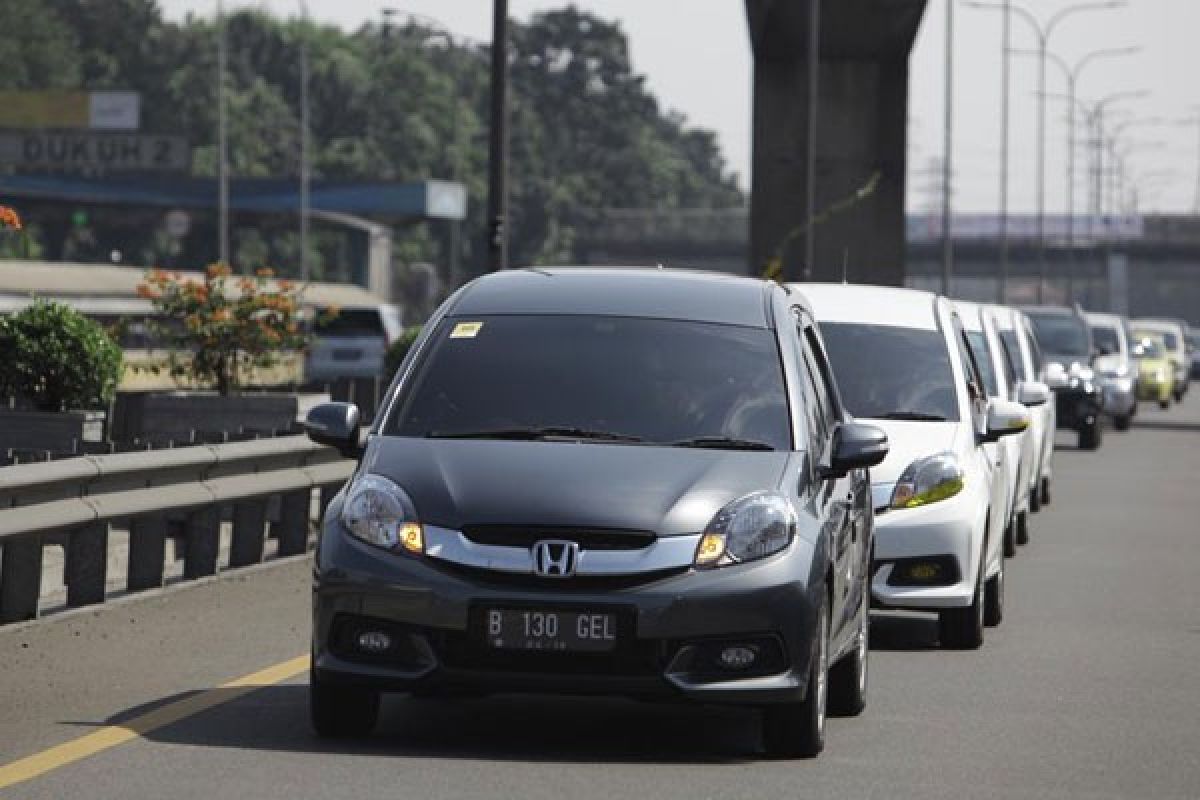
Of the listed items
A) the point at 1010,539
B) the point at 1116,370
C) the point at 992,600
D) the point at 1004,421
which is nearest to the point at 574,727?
the point at 1004,421

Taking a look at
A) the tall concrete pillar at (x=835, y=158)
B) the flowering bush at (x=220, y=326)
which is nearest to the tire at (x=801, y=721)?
the flowering bush at (x=220, y=326)

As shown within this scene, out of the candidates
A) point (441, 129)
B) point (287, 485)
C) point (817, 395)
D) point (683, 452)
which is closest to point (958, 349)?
point (287, 485)

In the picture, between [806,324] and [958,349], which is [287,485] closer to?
[958,349]

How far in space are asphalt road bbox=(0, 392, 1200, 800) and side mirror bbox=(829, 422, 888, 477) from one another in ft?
2.90

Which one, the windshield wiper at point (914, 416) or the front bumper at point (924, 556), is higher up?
the windshield wiper at point (914, 416)

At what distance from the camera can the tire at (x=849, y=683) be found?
1141cm

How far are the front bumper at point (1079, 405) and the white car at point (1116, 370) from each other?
246 inches

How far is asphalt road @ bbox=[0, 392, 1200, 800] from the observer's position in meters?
9.46

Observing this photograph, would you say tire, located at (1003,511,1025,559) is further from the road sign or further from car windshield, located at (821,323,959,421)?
the road sign

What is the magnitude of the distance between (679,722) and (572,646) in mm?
1445

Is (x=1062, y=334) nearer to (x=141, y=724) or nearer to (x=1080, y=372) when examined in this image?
(x=1080, y=372)

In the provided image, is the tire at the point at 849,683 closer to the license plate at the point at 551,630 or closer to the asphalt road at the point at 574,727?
the asphalt road at the point at 574,727

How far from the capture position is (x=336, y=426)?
10.8 m

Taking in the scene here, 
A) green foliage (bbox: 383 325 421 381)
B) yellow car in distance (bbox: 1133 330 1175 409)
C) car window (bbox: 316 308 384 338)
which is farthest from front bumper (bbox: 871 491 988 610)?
yellow car in distance (bbox: 1133 330 1175 409)
